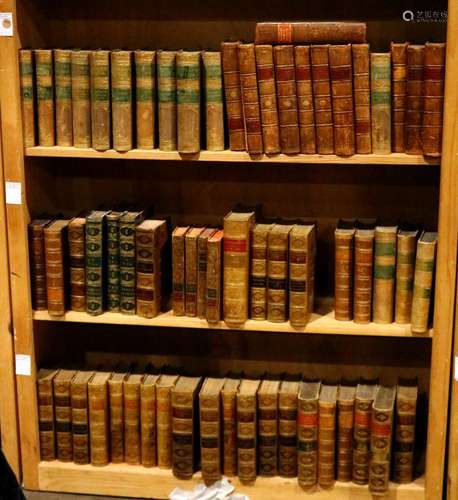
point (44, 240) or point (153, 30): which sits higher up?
point (153, 30)

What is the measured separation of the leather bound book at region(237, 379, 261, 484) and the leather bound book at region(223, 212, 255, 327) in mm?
211

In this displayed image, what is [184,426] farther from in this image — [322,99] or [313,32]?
[313,32]

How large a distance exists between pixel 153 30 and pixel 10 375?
1069 millimetres

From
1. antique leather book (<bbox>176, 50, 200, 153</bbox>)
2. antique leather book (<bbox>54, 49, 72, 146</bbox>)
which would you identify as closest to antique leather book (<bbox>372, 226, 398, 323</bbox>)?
antique leather book (<bbox>176, 50, 200, 153</bbox>)

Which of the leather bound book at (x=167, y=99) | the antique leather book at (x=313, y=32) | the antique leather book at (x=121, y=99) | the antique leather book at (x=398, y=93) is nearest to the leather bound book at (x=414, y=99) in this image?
the antique leather book at (x=398, y=93)

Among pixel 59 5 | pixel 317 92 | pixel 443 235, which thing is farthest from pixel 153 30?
pixel 443 235

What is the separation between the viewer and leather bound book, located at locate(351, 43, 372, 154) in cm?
232

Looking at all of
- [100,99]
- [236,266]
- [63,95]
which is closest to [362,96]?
[236,266]

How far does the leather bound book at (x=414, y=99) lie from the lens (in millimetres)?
2301

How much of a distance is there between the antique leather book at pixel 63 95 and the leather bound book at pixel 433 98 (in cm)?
93

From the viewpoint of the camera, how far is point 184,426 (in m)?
2.61

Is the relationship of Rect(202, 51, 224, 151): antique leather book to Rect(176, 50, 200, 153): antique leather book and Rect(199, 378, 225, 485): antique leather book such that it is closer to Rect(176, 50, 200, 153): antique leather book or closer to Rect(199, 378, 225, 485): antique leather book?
Rect(176, 50, 200, 153): antique leather book

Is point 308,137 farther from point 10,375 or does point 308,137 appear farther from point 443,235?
point 10,375

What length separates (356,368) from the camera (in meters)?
2.82
